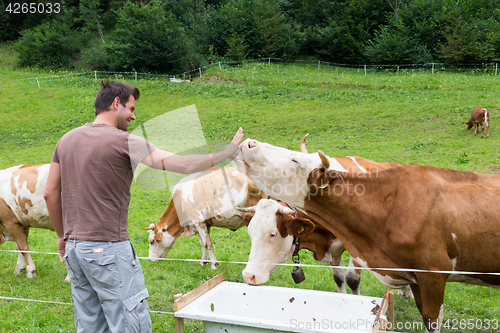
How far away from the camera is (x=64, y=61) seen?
3644 centimetres

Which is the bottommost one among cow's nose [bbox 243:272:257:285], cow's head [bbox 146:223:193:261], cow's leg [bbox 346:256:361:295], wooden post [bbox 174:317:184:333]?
cow's head [bbox 146:223:193:261]

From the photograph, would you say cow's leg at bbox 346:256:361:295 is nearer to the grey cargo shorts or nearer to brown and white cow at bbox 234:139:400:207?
brown and white cow at bbox 234:139:400:207

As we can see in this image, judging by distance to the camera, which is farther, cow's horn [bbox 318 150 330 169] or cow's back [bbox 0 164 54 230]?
cow's back [bbox 0 164 54 230]

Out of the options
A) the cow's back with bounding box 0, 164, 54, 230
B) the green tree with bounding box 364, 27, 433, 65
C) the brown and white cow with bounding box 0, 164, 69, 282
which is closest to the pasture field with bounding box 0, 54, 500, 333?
the brown and white cow with bounding box 0, 164, 69, 282

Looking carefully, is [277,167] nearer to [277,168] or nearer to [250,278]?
[277,168]

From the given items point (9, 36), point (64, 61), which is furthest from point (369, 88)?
point (9, 36)

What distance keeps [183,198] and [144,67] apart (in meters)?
28.2

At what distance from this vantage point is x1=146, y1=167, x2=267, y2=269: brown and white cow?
21.9ft

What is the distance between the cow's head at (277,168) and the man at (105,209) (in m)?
0.39

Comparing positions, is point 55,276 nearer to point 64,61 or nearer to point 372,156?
point 372,156

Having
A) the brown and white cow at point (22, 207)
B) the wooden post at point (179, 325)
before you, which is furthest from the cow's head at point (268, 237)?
the brown and white cow at point (22, 207)

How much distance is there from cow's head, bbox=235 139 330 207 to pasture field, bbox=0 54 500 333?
2.27m

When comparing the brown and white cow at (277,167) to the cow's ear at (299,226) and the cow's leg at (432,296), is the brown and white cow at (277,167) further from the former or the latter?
the cow's leg at (432,296)

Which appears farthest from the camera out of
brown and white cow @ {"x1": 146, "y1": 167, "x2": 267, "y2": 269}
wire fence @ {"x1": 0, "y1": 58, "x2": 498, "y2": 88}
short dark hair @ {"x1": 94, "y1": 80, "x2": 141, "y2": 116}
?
wire fence @ {"x1": 0, "y1": 58, "x2": 498, "y2": 88}
